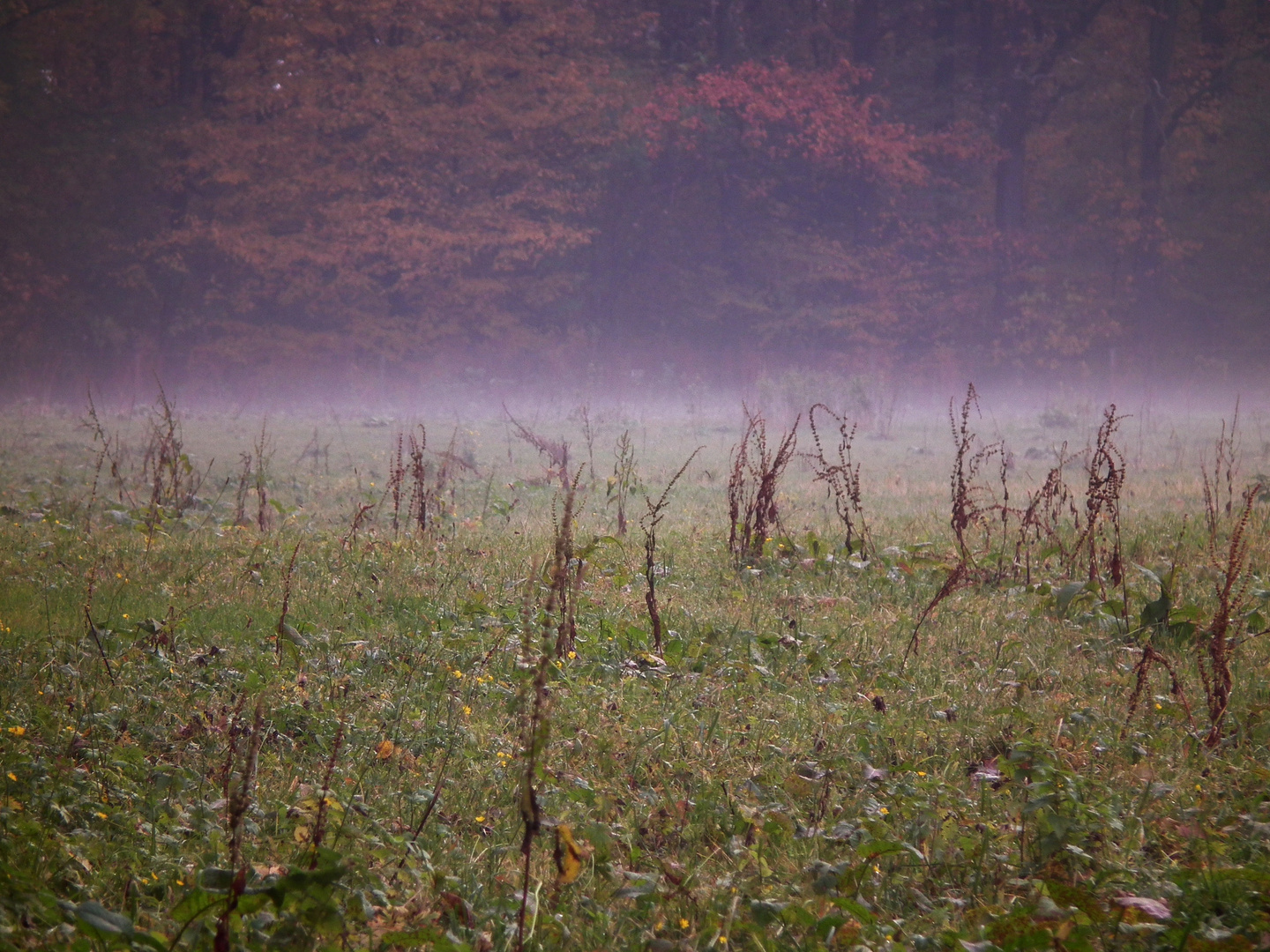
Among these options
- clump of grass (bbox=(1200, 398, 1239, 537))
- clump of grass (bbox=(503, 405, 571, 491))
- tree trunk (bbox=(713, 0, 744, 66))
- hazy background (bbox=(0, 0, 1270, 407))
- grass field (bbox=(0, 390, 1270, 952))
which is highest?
tree trunk (bbox=(713, 0, 744, 66))

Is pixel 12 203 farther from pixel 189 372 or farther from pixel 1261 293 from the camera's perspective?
pixel 1261 293

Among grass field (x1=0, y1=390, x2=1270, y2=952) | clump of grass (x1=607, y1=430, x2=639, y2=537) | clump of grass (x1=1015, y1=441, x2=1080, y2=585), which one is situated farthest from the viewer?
clump of grass (x1=607, y1=430, x2=639, y2=537)

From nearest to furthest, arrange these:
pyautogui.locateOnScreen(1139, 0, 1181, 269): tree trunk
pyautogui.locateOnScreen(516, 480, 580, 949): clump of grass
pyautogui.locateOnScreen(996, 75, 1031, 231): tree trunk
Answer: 1. pyautogui.locateOnScreen(516, 480, 580, 949): clump of grass
2. pyautogui.locateOnScreen(1139, 0, 1181, 269): tree trunk
3. pyautogui.locateOnScreen(996, 75, 1031, 231): tree trunk

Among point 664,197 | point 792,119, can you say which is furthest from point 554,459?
point 792,119

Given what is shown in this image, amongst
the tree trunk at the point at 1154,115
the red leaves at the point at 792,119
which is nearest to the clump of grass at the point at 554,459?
the red leaves at the point at 792,119

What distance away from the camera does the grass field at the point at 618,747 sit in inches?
88.6

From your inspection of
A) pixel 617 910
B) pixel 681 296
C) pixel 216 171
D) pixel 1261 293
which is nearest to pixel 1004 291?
pixel 1261 293

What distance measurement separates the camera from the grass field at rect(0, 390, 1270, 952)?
2250 millimetres

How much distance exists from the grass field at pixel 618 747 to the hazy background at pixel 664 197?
59.9 ft

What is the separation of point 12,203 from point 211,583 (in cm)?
2051

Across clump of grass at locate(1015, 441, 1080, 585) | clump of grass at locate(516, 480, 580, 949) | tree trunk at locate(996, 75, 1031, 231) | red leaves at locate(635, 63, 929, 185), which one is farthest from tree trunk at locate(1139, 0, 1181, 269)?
clump of grass at locate(516, 480, 580, 949)

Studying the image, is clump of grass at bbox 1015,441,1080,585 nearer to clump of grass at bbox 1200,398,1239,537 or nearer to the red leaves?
clump of grass at bbox 1200,398,1239,537

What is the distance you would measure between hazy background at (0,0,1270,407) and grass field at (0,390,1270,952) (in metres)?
18.3

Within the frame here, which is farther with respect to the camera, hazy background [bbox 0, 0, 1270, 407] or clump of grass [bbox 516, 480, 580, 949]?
hazy background [bbox 0, 0, 1270, 407]
